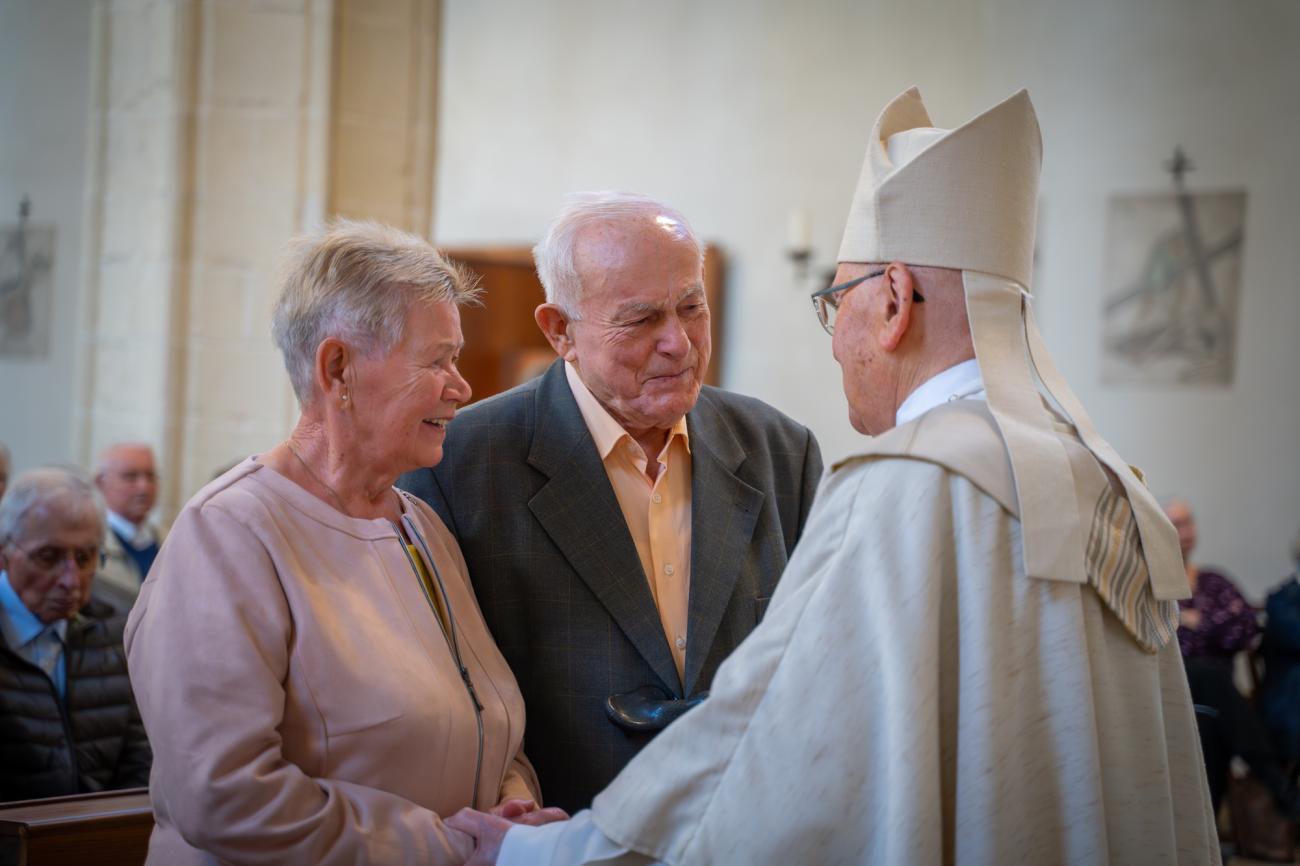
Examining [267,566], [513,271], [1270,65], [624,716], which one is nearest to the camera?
[267,566]

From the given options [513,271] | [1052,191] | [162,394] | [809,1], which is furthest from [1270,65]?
[162,394]

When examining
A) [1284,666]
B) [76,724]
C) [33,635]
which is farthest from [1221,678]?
[33,635]

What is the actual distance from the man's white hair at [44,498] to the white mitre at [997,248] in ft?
8.35

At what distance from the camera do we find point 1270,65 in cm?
677

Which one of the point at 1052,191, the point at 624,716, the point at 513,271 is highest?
the point at 1052,191

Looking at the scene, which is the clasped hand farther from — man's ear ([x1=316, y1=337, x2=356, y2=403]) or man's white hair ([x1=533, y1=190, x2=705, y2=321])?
man's white hair ([x1=533, y1=190, x2=705, y2=321])

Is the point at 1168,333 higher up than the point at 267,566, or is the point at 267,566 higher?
the point at 1168,333

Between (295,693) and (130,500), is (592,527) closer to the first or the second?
(295,693)

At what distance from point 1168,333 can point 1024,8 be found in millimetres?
1949

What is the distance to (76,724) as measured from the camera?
10.9 feet

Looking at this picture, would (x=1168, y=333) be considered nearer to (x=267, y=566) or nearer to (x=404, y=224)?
(x=404, y=224)

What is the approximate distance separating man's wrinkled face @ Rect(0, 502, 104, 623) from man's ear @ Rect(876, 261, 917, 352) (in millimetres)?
2523

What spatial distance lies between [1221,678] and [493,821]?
15.9 ft

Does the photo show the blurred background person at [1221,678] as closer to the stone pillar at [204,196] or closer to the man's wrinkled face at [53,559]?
the stone pillar at [204,196]
